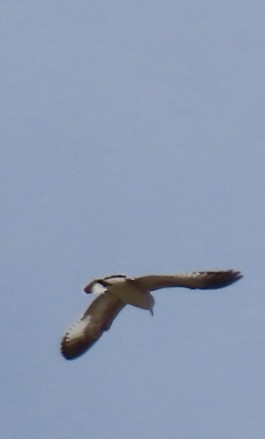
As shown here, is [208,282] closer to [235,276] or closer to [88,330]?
[235,276]

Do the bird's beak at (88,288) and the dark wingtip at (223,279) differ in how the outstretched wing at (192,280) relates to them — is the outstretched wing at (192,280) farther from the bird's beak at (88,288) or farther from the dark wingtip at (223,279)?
the bird's beak at (88,288)

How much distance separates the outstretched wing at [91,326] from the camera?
26.6 m

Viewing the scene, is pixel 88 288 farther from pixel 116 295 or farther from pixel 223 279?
pixel 223 279

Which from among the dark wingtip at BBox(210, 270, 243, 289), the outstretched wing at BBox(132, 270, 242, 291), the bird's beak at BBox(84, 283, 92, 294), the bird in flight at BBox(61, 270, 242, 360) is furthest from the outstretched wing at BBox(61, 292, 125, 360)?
the dark wingtip at BBox(210, 270, 243, 289)

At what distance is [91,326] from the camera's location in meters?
26.8

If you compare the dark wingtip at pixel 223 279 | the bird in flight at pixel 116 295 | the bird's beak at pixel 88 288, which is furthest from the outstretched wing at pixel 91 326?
the dark wingtip at pixel 223 279

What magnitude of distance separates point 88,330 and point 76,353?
1.52 ft

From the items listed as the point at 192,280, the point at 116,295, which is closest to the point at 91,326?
the point at 116,295

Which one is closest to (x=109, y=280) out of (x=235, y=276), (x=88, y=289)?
(x=88, y=289)

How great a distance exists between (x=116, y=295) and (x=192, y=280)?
151cm

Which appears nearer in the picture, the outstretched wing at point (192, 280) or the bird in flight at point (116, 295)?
the outstretched wing at point (192, 280)

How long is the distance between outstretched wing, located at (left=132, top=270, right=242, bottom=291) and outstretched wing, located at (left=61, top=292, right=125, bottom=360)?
110 centimetres

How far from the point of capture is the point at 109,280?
83.6 ft

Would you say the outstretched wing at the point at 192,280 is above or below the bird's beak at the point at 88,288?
below
